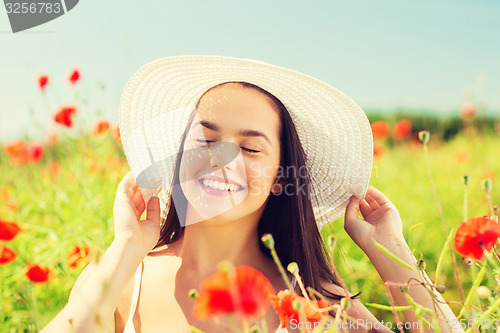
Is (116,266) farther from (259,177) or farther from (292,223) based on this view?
(292,223)

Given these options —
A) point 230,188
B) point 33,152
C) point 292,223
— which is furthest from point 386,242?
point 33,152

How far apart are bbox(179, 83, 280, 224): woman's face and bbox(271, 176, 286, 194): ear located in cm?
9

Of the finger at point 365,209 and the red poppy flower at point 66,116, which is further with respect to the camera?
the red poppy flower at point 66,116

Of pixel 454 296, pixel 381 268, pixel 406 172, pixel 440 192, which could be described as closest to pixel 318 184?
pixel 381 268

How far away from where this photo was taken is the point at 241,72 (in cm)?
136

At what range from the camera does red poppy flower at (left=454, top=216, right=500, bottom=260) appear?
0.79 m

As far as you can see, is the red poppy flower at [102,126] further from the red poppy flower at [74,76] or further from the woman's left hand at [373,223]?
the woman's left hand at [373,223]

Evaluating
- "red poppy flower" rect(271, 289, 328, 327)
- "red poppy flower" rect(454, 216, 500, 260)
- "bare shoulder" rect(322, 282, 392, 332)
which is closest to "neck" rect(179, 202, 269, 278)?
"bare shoulder" rect(322, 282, 392, 332)

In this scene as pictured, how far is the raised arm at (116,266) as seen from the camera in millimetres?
1054

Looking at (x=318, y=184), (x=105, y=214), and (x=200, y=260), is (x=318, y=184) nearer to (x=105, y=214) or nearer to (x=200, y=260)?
(x=200, y=260)

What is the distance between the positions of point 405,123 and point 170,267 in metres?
2.53

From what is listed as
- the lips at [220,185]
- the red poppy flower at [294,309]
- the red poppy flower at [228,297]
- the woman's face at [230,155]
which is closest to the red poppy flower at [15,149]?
the woman's face at [230,155]

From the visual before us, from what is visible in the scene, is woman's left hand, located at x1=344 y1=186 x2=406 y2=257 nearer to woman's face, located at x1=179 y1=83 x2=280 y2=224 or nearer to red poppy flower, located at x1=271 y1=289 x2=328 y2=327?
woman's face, located at x1=179 y1=83 x2=280 y2=224

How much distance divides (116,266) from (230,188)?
1.15 feet
